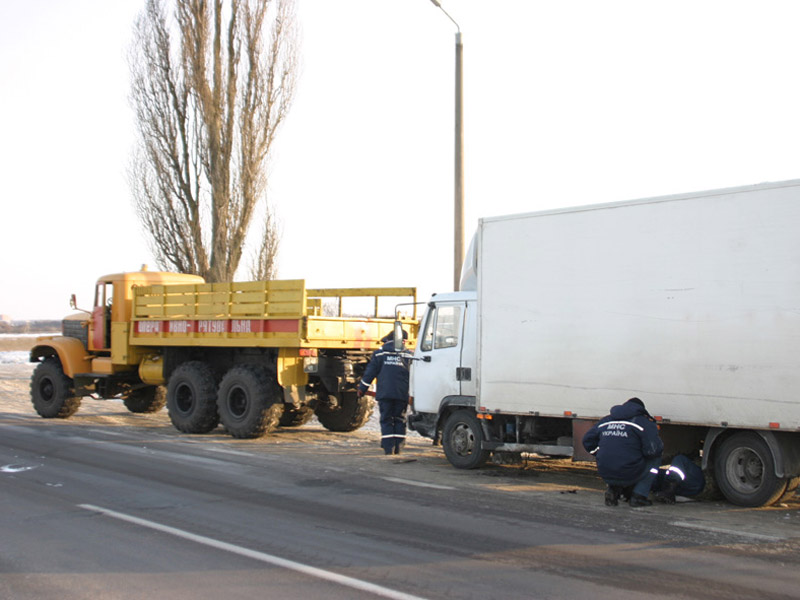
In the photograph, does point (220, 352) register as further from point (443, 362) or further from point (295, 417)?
point (443, 362)

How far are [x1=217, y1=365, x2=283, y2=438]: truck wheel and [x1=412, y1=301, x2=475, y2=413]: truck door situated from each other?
3.36 m

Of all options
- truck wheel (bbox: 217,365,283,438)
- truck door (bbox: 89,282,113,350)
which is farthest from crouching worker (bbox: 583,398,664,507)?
truck door (bbox: 89,282,113,350)

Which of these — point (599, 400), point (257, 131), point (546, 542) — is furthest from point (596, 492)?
point (257, 131)

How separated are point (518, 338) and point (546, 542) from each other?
3.58 meters

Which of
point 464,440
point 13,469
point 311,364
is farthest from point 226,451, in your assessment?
point 464,440

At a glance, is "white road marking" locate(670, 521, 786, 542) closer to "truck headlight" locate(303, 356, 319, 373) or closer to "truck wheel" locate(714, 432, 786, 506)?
"truck wheel" locate(714, 432, 786, 506)

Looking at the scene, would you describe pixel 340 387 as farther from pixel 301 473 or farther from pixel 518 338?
pixel 518 338

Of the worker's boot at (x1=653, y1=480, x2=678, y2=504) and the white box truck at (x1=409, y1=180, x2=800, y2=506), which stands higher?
the white box truck at (x1=409, y1=180, x2=800, y2=506)

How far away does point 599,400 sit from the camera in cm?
922

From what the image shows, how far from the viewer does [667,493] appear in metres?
8.64

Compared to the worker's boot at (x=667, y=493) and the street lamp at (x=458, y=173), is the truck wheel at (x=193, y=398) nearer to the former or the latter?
the street lamp at (x=458, y=173)

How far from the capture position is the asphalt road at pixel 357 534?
5.55m

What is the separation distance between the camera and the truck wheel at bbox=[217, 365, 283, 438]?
13.9 metres

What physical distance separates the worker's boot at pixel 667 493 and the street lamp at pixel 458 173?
524 centimetres
